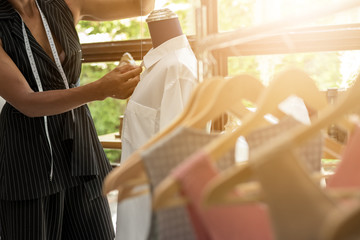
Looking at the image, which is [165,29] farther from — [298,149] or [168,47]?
[298,149]

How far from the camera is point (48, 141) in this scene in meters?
1.78

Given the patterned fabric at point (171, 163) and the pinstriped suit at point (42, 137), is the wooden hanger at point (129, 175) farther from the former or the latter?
the pinstriped suit at point (42, 137)

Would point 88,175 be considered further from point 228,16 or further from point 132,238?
point 228,16

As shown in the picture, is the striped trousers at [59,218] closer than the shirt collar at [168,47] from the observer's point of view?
No

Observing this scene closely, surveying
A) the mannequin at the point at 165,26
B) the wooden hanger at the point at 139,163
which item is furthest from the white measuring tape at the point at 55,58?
the wooden hanger at the point at 139,163

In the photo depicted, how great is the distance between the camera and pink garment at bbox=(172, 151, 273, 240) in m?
0.65

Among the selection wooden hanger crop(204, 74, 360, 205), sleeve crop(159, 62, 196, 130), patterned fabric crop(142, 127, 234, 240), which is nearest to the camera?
wooden hanger crop(204, 74, 360, 205)

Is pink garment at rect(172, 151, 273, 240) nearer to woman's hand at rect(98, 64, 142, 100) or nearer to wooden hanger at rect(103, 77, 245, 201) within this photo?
wooden hanger at rect(103, 77, 245, 201)

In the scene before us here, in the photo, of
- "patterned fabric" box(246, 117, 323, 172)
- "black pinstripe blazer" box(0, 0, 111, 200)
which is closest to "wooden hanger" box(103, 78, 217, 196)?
"patterned fabric" box(246, 117, 323, 172)

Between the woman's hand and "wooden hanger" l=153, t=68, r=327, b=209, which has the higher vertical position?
"wooden hanger" l=153, t=68, r=327, b=209

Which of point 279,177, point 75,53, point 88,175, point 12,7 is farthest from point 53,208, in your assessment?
point 279,177

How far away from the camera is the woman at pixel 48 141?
1746 mm

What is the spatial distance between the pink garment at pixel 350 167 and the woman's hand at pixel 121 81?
2.96 ft

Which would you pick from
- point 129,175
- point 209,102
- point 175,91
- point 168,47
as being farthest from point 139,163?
point 168,47
